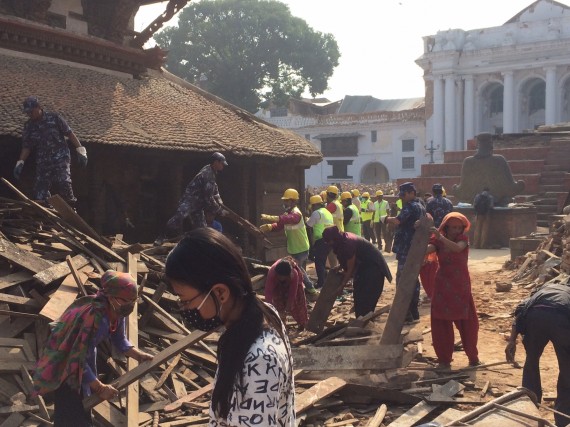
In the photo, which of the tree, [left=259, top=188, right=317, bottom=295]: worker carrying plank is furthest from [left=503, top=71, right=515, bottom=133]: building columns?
[left=259, top=188, right=317, bottom=295]: worker carrying plank

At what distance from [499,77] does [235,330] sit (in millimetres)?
53551

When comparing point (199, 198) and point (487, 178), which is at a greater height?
point (487, 178)

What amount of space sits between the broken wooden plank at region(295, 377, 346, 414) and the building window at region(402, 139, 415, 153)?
49416 mm

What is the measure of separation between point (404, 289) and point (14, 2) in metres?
10.6

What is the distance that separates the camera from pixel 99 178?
12391 millimetres

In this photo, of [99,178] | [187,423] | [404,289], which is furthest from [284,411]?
[99,178]

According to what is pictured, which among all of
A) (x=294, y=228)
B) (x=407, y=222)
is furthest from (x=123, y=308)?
(x=294, y=228)

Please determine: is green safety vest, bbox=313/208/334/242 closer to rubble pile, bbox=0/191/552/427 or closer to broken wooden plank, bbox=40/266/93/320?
rubble pile, bbox=0/191/552/427

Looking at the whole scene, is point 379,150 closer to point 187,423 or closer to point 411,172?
point 411,172

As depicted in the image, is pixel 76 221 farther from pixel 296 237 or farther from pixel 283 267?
pixel 296 237

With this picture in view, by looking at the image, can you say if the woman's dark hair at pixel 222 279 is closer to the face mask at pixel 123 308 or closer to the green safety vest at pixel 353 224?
the face mask at pixel 123 308

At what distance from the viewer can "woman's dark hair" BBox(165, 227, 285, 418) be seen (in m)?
2.15

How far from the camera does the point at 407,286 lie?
7.40 m

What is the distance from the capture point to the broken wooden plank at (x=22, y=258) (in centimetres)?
698
